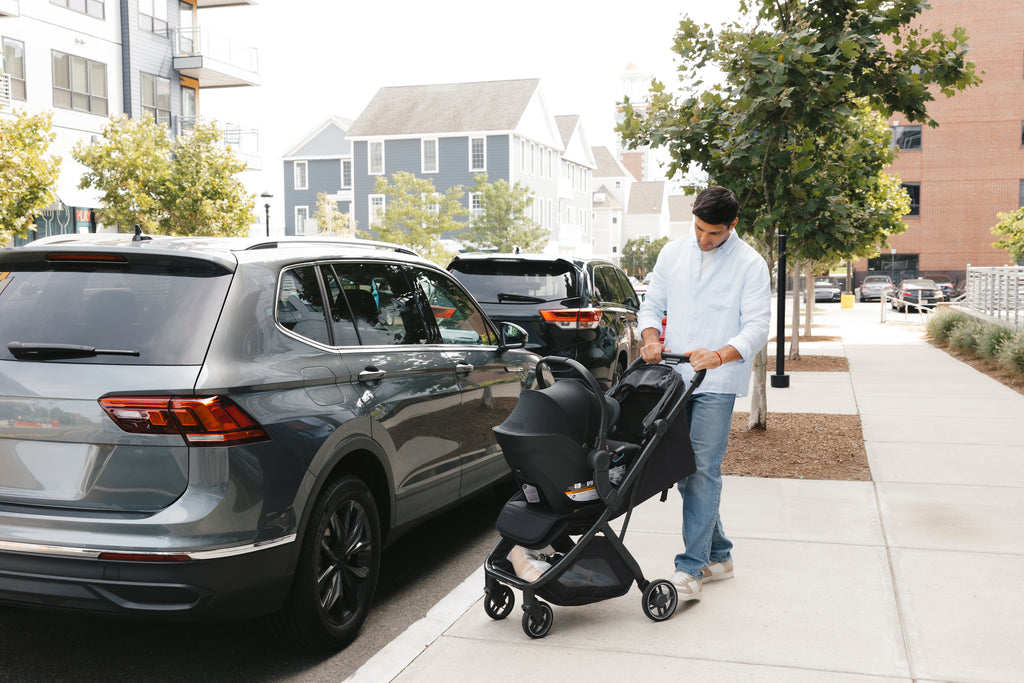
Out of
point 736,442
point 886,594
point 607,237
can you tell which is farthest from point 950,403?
point 607,237

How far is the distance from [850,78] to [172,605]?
7.31 m

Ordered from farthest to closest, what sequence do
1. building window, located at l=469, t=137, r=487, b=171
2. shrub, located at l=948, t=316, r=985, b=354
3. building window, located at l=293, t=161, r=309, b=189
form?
1. building window, located at l=293, t=161, r=309, b=189
2. building window, located at l=469, t=137, r=487, b=171
3. shrub, located at l=948, t=316, r=985, b=354

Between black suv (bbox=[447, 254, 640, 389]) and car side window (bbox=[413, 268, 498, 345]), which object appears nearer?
car side window (bbox=[413, 268, 498, 345])

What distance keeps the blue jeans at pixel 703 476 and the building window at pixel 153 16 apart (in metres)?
32.2

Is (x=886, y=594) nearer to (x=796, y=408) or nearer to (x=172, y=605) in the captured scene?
(x=172, y=605)

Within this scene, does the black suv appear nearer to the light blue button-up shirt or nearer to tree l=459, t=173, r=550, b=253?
the light blue button-up shirt

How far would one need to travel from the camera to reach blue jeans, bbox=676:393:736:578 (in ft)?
15.6

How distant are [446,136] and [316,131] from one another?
10701mm

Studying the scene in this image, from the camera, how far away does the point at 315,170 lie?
199 ft

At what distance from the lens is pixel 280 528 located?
151 inches

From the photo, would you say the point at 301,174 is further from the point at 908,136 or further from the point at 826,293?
the point at 908,136

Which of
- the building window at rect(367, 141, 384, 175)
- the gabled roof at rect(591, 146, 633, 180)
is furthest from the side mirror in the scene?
the gabled roof at rect(591, 146, 633, 180)

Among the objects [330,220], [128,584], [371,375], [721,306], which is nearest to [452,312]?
[371,375]

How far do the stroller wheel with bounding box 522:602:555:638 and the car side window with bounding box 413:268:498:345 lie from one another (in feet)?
5.97
